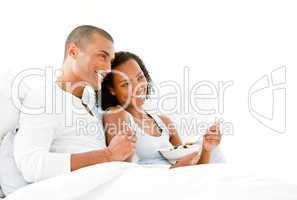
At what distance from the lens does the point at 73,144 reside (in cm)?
143

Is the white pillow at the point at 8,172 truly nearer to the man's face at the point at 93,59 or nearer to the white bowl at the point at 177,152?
the man's face at the point at 93,59

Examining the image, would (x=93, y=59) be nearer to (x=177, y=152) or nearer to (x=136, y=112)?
(x=136, y=112)

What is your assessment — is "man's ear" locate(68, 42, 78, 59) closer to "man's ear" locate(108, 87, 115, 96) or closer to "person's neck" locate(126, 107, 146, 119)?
"man's ear" locate(108, 87, 115, 96)

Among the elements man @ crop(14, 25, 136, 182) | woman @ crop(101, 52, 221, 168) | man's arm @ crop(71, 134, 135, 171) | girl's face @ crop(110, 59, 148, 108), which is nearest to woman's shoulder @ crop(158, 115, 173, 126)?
woman @ crop(101, 52, 221, 168)

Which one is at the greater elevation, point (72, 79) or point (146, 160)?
point (72, 79)

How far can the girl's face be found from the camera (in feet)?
5.81

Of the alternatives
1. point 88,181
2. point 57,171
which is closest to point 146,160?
point 57,171

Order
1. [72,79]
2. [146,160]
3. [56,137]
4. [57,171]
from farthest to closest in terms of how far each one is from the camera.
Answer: [146,160]
[72,79]
[56,137]
[57,171]

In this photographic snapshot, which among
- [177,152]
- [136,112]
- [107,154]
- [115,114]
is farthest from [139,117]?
[107,154]

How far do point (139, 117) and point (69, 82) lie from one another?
413mm

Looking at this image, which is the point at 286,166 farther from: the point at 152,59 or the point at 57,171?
the point at 57,171

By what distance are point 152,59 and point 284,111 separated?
0.73m

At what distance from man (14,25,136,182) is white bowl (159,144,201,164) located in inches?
8.8

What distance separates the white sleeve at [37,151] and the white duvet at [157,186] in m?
0.20
